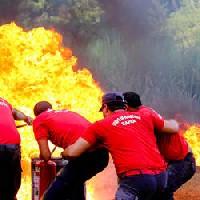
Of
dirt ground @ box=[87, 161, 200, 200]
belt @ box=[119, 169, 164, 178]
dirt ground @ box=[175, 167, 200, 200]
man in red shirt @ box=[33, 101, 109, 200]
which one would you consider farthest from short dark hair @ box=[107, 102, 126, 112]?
dirt ground @ box=[175, 167, 200, 200]

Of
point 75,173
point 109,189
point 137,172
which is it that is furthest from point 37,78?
point 137,172

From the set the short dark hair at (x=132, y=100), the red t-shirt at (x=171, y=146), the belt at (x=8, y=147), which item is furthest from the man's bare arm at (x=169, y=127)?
the belt at (x=8, y=147)

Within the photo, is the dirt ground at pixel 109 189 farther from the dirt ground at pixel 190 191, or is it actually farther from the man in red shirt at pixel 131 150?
the man in red shirt at pixel 131 150

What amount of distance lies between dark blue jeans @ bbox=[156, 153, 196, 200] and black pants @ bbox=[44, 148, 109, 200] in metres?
0.81

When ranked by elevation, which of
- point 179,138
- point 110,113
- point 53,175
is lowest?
point 53,175

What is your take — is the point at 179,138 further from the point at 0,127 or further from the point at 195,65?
the point at 195,65

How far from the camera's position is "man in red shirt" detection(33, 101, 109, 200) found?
6516 millimetres

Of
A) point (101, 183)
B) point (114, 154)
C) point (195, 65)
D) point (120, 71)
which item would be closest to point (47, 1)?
point (120, 71)

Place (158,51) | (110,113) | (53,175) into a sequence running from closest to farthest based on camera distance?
1. (110,113)
2. (53,175)
3. (158,51)

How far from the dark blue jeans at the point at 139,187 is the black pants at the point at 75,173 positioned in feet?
3.92

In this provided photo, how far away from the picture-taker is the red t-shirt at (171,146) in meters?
6.34

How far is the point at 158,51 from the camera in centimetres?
2542

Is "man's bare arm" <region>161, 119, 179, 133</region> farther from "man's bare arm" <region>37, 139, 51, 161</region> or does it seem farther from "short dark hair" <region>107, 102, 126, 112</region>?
"man's bare arm" <region>37, 139, 51, 161</region>

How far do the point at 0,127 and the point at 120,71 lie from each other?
57.8ft
